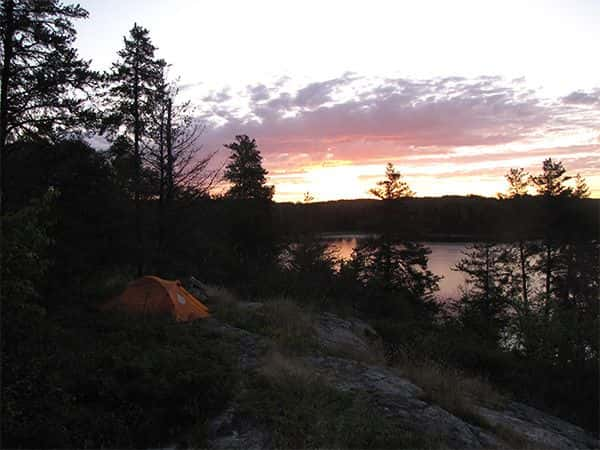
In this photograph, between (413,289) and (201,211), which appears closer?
(201,211)

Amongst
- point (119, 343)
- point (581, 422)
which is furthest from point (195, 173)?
point (581, 422)

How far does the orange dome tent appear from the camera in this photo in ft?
32.4

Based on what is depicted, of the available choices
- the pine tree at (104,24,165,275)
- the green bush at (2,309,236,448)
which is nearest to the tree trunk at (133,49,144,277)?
the pine tree at (104,24,165,275)

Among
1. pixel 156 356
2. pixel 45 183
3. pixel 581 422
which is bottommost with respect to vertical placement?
pixel 581 422

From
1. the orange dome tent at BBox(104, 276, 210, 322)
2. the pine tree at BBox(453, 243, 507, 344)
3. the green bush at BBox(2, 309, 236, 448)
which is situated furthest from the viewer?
the pine tree at BBox(453, 243, 507, 344)

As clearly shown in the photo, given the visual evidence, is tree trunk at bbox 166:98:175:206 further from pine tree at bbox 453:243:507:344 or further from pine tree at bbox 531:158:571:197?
pine tree at bbox 531:158:571:197

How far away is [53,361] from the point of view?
17.7ft

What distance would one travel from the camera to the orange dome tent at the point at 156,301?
32.4 ft

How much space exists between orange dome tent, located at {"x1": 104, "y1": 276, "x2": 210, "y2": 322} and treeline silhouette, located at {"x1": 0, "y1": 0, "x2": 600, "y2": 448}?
0.71 m

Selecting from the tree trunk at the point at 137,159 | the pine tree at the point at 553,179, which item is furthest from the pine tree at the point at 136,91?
the pine tree at the point at 553,179

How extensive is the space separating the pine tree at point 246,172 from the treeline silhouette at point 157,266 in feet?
9.63

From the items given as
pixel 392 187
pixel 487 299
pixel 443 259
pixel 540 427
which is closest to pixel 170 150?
pixel 392 187

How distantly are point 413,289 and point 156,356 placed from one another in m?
19.6

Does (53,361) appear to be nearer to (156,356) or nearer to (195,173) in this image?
(156,356)
